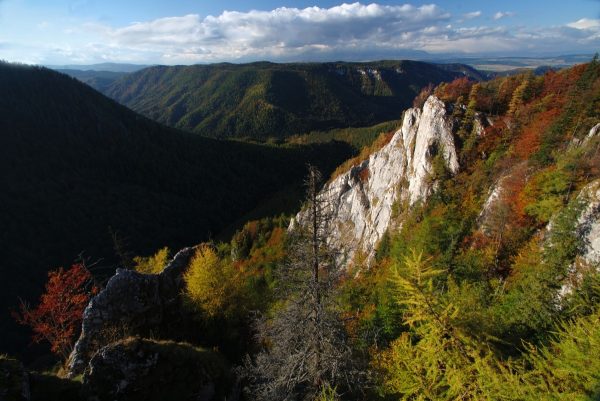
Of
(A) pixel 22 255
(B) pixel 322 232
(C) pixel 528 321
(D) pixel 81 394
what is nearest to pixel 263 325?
(B) pixel 322 232

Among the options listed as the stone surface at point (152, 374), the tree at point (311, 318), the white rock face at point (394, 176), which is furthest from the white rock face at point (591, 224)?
the white rock face at point (394, 176)

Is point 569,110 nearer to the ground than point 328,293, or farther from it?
farther from it

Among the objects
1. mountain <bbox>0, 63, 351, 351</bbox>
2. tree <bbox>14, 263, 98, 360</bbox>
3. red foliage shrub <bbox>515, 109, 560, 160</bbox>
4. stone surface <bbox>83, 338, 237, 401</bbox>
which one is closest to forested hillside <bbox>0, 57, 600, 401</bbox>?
stone surface <bbox>83, 338, 237, 401</bbox>

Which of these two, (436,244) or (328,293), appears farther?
(436,244)

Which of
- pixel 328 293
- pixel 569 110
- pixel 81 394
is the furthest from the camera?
pixel 569 110

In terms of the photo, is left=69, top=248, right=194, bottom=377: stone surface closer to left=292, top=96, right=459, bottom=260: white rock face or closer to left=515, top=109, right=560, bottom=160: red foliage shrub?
left=292, top=96, right=459, bottom=260: white rock face

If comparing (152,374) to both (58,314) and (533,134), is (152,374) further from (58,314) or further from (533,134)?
(533,134)

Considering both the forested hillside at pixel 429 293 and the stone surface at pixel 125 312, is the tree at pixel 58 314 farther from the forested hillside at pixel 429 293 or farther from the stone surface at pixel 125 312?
the stone surface at pixel 125 312

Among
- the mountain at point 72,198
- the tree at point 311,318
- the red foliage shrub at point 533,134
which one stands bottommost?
the mountain at point 72,198

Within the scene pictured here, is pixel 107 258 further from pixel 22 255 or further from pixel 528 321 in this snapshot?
pixel 528 321
